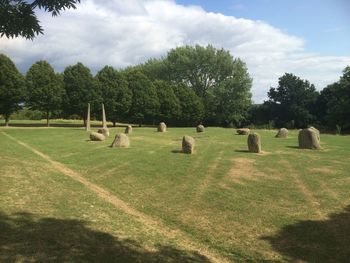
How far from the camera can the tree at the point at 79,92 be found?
185 feet

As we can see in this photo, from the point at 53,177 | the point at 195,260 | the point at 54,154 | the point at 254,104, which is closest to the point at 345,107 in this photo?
the point at 254,104

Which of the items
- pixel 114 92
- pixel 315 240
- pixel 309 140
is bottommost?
pixel 315 240

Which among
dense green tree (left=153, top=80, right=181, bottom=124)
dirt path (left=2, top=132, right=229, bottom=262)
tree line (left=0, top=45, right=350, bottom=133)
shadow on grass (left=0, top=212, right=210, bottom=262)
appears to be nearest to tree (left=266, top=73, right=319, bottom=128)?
tree line (left=0, top=45, right=350, bottom=133)

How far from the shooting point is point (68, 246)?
30.1ft

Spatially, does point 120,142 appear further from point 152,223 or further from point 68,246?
point 68,246

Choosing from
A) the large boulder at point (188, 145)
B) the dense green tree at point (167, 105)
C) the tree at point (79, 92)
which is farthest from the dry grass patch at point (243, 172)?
the dense green tree at point (167, 105)

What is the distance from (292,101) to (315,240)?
226 feet

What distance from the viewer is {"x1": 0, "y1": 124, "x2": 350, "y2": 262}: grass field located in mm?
9383

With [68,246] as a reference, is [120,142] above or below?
above

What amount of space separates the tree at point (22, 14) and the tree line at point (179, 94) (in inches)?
1823

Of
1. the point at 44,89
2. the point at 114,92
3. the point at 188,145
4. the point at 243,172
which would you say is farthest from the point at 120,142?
the point at 114,92

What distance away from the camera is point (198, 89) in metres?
80.9

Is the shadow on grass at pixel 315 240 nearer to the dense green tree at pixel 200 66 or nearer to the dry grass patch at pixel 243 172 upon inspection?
the dry grass patch at pixel 243 172

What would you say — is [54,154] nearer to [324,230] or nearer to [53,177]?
[53,177]
